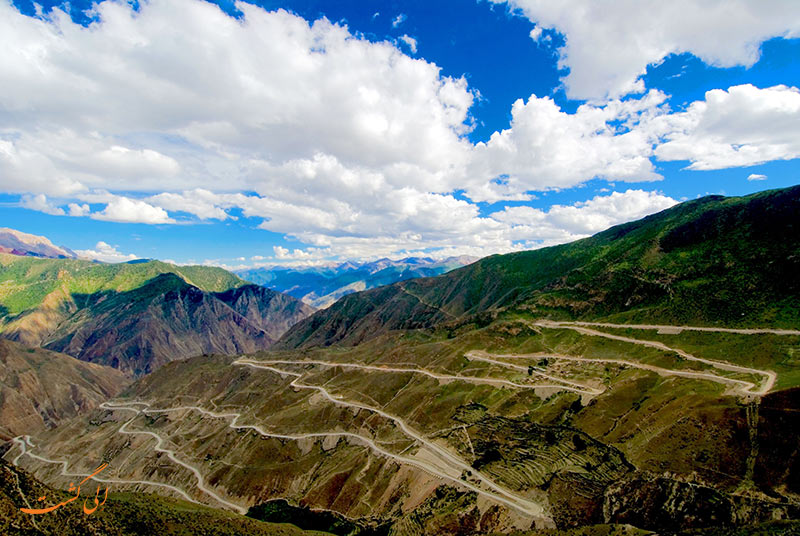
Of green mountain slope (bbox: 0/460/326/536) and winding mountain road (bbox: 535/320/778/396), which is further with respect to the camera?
winding mountain road (bbox: 535/320/778/396)

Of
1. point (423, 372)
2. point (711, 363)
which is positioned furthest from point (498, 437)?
point (711, 363)

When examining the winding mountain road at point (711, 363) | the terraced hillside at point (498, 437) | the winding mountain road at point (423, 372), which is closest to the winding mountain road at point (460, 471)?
the terraced hillside at point (498, 437)

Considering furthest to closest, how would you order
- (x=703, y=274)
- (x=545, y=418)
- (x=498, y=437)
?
(x=703, y=274) → (x=545, y=418) → (x=498, y=437)

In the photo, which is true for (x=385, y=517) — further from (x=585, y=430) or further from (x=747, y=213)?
(x=747, y=213)

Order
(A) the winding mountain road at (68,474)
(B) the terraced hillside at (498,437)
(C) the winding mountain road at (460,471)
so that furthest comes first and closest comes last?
(A) the winding mountain road at (68,474) < (C) the winding mountain road at (460,471) < (B) the terraced hillside at (498,437)

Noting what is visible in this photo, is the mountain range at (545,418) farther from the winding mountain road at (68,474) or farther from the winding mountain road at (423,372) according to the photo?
the winding mountain road at (68,474)

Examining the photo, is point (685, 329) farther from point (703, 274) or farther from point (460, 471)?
point (460, 471)

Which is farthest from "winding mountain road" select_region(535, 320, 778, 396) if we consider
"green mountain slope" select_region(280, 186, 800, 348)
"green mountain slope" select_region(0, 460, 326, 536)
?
"green mountain slope" select_region(0, 460, 326, 536)

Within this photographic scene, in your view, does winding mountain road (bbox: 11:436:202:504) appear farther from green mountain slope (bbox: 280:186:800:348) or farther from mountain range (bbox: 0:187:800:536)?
green mountain slope (bbox: 280:186:800:348)
